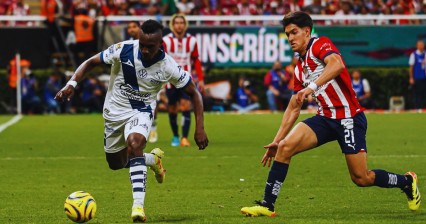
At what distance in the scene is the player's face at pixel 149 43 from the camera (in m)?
10.5

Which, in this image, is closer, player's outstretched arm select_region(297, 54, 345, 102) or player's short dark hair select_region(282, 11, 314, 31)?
player's outstretched arm select_region(297, 54, 345, 102)

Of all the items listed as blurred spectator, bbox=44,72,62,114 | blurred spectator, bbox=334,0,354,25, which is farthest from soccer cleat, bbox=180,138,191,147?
blurred spectator, bbox=334,0,354,25

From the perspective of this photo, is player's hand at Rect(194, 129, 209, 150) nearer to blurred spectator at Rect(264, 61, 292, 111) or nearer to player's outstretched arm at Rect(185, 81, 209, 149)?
player's outstretched arm at Rect(185, 81, 209, 149)

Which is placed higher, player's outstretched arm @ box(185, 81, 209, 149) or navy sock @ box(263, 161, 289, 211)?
player's outstretched arm @ box(185, 81, 209, 149)

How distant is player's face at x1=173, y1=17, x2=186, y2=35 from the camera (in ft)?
66.0

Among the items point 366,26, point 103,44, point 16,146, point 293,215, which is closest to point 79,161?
point 16,146

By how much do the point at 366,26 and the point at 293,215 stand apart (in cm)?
2465

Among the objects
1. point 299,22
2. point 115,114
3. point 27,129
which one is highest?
point 299,22

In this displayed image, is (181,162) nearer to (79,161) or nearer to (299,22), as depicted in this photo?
(79,161)

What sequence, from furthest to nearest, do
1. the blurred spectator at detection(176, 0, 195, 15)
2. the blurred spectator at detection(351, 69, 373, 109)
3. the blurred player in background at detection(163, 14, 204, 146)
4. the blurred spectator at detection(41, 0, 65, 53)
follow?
1. the blurred spectator at detection(176, 0, 195, 15)
2. the blurred spectator at detection(41, 0, 65, 53)
3. the blurred spectator at detection(351, 69, 373, 109)
4. the blurred player in background at detection(163, 14, 204, 146)

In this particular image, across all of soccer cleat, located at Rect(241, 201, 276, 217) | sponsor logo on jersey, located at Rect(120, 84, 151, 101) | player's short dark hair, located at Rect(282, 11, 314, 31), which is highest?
player's short dark hair, located at Rect(282, 11, 314, 31)

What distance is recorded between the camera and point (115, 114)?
11.5 m

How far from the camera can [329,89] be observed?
10.7m

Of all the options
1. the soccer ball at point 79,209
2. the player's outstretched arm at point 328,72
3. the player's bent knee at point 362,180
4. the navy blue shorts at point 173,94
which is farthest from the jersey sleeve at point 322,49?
Answer: the navy blue shorts at point 173,94
